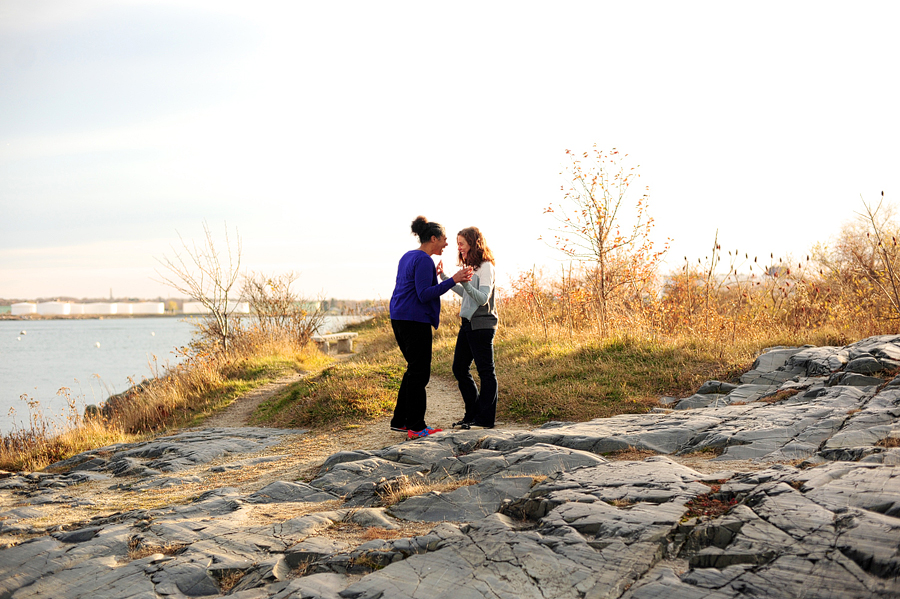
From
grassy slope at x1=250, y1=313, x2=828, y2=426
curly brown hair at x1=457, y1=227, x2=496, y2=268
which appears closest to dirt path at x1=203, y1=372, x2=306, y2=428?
grassy slope at x1=250, y1=313, x2=828, y2=426

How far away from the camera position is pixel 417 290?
21.0 feet

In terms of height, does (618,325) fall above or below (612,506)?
above

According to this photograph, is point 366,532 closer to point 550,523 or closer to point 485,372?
point 550,523

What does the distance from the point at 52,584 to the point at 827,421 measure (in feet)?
19.5

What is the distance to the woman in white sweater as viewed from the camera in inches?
251

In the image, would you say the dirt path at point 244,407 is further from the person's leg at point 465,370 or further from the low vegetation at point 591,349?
the person's leg at point 465,370

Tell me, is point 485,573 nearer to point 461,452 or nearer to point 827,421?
point 461,452

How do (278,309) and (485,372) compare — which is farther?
(278,309)

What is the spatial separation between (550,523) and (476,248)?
3681mm

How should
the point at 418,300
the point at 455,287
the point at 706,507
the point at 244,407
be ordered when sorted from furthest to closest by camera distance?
the point at 244,407
the point at 455,287
the point at 418,300
the point at 706,507

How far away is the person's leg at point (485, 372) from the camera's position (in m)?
6.52

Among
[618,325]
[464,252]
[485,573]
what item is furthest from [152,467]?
[618,325]

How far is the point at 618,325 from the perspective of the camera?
12.0 metres

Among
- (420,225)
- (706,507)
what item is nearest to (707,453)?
(706,507)
